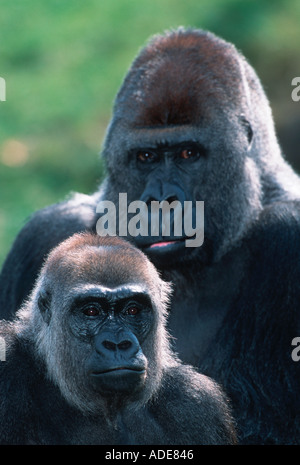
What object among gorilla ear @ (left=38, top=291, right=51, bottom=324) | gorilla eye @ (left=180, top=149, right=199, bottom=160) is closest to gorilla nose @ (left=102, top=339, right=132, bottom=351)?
gorilla ear @ (left=38, top=291, right=51, bottom=324)

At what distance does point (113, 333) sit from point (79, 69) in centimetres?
712

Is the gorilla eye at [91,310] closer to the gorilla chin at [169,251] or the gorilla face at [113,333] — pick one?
the gorilla face at [113,333]

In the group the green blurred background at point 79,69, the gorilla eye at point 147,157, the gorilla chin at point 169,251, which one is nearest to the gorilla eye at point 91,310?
the gorilla chin at point 169,251

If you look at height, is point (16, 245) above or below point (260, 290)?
above

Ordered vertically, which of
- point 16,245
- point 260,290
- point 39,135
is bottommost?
point 260,290

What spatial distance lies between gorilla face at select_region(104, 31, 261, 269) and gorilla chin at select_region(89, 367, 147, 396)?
40.8 inches

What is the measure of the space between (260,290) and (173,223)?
58cm

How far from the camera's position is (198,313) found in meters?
4.73

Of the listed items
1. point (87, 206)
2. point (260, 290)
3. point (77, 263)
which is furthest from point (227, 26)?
point (77, 263)

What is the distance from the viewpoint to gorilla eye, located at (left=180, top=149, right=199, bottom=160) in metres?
4.65

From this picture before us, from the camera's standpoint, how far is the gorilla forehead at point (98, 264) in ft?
12.0

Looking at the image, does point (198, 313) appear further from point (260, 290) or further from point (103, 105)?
point (103, 105)

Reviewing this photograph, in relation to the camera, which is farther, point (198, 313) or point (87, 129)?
point (87, 129)

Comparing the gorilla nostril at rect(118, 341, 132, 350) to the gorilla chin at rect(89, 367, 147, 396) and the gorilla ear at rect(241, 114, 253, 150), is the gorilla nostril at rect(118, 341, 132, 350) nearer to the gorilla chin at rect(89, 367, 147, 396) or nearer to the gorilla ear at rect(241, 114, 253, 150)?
the gorilla chin at rect(89, 367, 147, 396)
